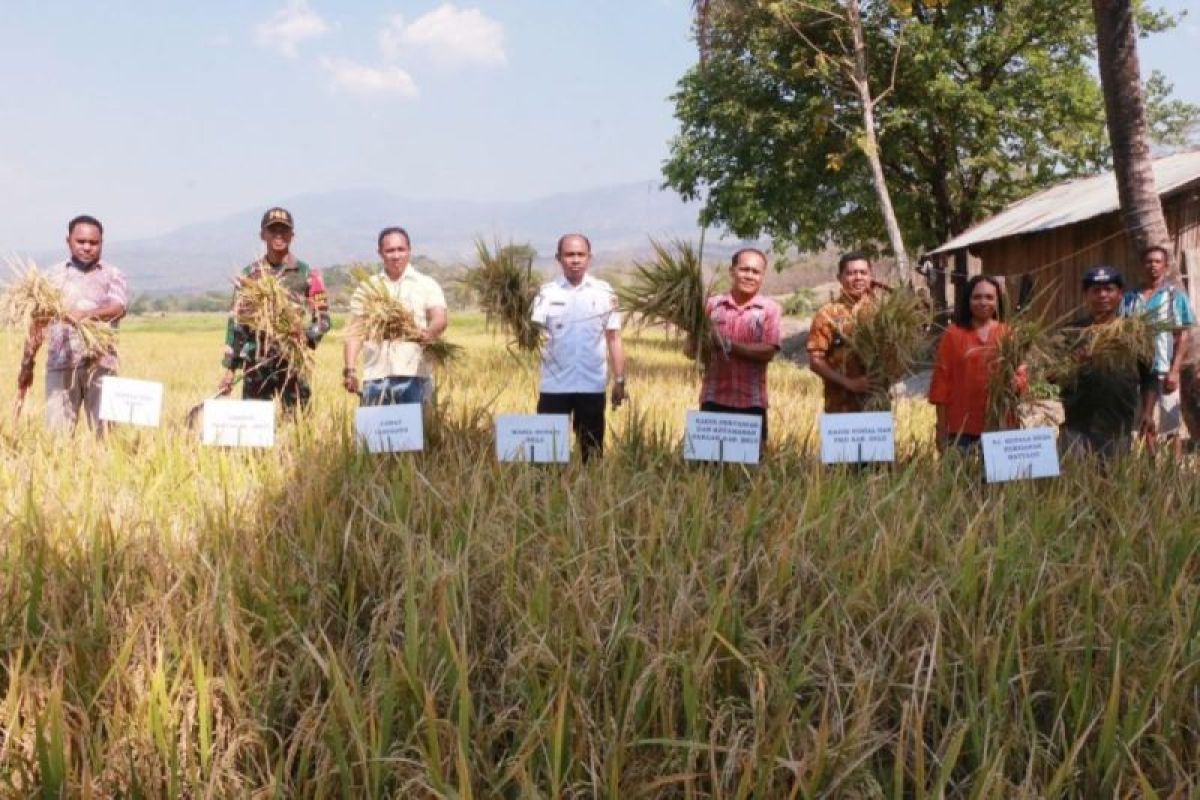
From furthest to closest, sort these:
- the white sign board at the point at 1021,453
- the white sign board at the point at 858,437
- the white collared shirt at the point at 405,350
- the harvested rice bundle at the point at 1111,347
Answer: the white collared shirt at the point at 405,350, the harvested rice bundle at the point at 1111,347, the white sign board at the point at 858,437, the white sign board at the point at 1021,453

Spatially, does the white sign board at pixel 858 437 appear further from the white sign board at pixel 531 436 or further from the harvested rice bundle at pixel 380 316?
the harvested rice bundle at pixel 380 316

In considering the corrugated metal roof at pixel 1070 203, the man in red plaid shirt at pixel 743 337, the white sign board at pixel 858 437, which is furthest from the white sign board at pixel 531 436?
the corrugated metal roof at pixel 1070 203

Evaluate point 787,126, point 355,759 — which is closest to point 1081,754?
point 355,759

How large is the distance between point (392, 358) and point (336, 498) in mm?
1393

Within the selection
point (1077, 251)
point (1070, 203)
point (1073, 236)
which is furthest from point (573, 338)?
point (1070, 203)

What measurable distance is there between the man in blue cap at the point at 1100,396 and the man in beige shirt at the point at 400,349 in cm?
276

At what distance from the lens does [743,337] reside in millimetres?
3918

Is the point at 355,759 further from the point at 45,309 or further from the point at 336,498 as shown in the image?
the point at 45,309

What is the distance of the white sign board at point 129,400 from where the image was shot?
382cm

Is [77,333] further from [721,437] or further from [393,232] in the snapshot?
[721,437]

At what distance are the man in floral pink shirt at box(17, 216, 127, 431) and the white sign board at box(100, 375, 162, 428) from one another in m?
0.48

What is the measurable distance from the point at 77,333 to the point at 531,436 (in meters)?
2.31

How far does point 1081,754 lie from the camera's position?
1.78 m

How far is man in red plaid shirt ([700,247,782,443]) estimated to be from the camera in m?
3.90
